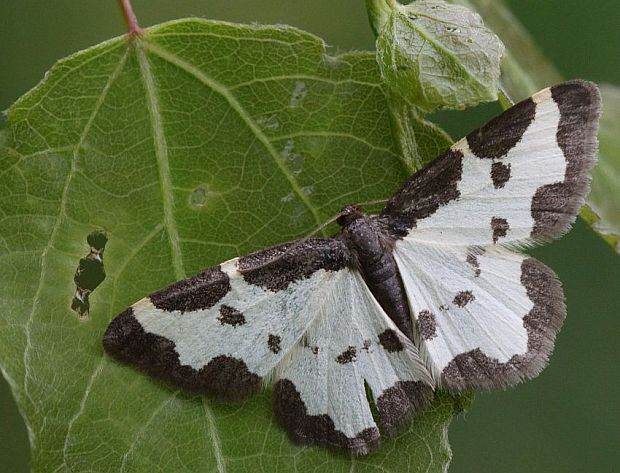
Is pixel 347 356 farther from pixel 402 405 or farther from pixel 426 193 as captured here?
pixel 426 193

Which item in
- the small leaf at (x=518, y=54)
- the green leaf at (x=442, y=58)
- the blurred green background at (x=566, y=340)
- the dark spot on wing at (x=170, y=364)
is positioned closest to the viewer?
the green leaf at (x=442, y=58)

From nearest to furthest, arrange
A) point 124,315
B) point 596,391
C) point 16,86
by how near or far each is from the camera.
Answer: point 124,315 < point 16,86 < point 596,391

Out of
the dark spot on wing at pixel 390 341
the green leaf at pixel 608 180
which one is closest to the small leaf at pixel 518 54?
the green leaf at pixel 608 180

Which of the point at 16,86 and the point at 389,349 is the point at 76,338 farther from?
the point at 16,86

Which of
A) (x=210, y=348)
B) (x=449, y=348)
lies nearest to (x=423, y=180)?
(x=449, y=348)

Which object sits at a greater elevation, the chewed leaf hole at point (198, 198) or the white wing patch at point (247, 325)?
the chewed leaf hole at point (198, 198)

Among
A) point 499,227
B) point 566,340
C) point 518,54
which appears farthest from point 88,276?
point 566,340

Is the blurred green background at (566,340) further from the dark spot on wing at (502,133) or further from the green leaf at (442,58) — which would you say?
the green leaf at (442,58)
